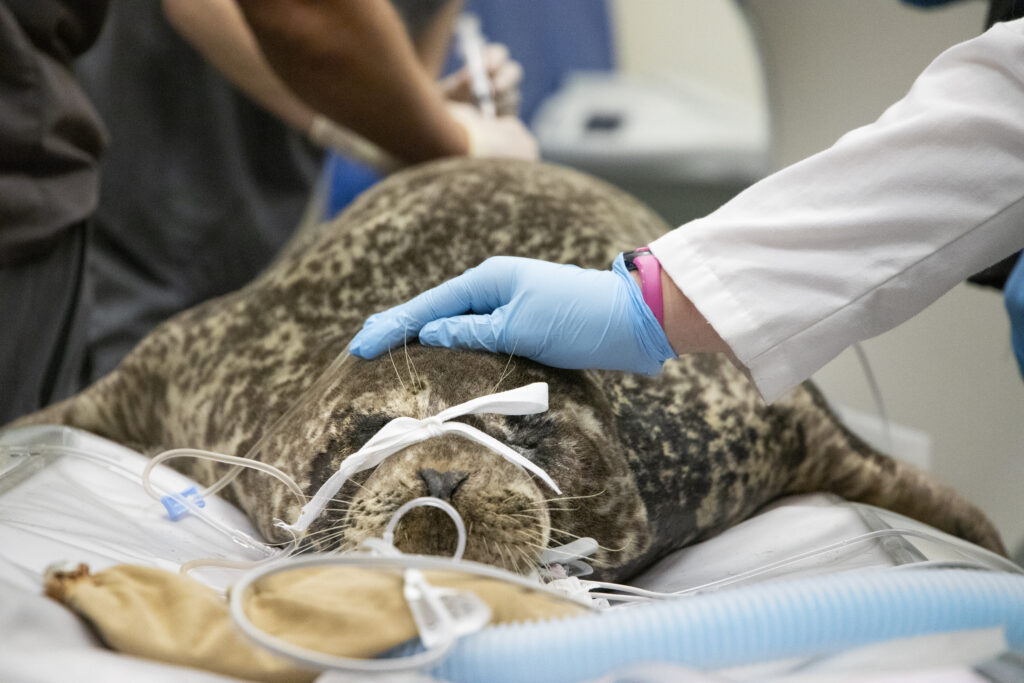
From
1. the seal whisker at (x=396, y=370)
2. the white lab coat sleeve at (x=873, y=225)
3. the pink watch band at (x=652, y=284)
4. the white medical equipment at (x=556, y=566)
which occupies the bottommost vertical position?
the white medical equipment at (x=556, y=566)

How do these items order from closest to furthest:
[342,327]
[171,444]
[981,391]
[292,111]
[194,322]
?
[342,327] < [171,444] < [194,322] < [981,391] < [292,111]

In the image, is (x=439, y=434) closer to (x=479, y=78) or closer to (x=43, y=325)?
(x=43, y=325)

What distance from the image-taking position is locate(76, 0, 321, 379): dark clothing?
2277mm

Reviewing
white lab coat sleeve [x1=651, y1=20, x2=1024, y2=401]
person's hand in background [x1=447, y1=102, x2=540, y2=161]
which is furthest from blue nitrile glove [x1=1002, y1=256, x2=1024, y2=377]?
person's hand in background [x1=447, y1=102, x2=540, y2=161]

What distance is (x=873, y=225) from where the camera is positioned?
100cm

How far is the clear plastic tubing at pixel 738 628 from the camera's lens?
2.18 feet

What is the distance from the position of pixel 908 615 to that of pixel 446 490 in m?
0.43

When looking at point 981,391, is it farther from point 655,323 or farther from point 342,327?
point 342,327

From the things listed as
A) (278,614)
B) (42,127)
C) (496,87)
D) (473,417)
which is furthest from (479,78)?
(278,614)

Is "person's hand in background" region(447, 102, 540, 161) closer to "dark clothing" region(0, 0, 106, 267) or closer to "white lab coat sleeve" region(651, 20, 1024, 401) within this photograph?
"dark clothing" region(0, 0, 106, 267)

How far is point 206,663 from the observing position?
0.68 metres

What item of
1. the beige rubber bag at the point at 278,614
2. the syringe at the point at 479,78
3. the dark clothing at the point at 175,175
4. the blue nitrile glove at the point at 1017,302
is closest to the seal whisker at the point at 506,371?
the beige rubber bag at the point at 278,614

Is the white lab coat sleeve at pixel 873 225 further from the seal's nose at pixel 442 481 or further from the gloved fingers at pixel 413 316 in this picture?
the seal's nose at pixel 442 481

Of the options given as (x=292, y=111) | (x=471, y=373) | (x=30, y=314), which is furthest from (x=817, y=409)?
(x=292, y=111)
